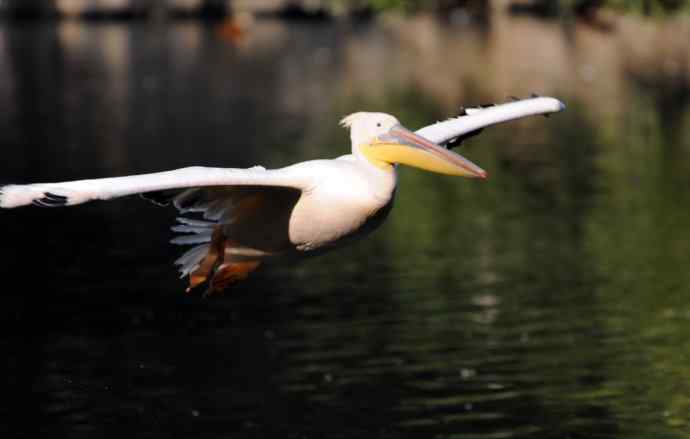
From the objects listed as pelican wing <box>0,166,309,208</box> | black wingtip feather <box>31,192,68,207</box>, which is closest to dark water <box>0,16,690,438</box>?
pelican wing <box>0,166,309,208</box>

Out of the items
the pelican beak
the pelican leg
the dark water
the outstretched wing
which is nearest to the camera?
the pelican beak

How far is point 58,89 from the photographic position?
5031 centimetres

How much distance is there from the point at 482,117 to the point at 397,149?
145 cm

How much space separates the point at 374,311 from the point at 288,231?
11601 millimetres

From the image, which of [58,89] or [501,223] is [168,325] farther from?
[58,89]

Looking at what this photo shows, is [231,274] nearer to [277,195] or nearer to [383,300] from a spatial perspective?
[277,195]

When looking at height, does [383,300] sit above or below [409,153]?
below

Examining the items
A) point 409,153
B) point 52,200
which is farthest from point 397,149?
point 52,200

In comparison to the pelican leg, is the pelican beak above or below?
above

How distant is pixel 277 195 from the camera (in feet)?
28.9

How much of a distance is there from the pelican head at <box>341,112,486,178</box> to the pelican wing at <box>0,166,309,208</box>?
0.32 meters

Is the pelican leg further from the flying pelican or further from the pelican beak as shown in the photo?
the pelican beak

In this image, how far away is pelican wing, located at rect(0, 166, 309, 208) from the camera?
7.80m

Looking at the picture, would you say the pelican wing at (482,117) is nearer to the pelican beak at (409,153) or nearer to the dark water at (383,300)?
the pelican beak at (409,153)
